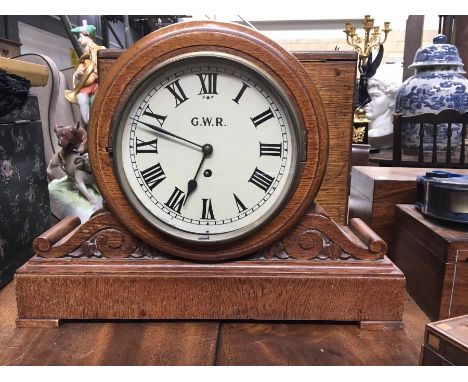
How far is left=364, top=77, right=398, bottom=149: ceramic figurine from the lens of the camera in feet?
7.39

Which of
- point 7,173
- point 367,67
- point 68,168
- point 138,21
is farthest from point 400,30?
point 7,173

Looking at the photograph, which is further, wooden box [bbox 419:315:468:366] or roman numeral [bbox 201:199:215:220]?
roman numeral [bbox 201:199:215:220]

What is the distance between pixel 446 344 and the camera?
20.7 inches

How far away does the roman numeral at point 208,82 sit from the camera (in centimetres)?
64

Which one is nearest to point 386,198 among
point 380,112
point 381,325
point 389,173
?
point 389,173

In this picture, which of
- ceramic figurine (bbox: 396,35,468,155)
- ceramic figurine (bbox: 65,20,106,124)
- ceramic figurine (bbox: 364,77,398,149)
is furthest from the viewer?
ceramic figurine (bbox: 364,77,398,149)

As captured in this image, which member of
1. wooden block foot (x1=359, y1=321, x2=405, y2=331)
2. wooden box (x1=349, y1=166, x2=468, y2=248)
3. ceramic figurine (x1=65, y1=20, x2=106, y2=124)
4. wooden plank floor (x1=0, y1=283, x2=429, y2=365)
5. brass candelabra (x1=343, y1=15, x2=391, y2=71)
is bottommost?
wooden plank floor (x1=0, y1=283, x2=429, y2=365)

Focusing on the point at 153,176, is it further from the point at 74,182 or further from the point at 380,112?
the point at 380,112

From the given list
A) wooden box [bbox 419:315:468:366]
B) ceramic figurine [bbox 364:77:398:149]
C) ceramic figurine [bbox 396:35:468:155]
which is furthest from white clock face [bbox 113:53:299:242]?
ceramic figurine [bbox 364:77:398:149]

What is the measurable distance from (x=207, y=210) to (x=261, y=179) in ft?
0.29

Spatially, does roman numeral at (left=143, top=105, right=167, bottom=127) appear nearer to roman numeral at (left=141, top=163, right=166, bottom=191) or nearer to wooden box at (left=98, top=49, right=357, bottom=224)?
roman numeral at (left=141, top=163, right=166, bottom=191)

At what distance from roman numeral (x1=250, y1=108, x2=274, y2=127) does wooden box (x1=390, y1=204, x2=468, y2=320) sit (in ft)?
1.06

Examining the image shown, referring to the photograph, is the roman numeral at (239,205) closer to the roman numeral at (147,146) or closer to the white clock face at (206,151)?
Answer: the white clock face at (206,151)

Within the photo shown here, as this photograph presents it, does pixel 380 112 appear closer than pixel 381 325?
No
